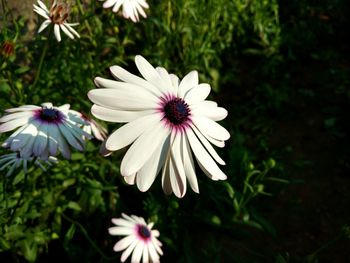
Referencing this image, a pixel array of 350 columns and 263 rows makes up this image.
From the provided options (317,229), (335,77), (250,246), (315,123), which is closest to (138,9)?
(250,246)

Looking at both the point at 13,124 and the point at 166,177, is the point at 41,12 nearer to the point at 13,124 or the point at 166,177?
the point at 13,124

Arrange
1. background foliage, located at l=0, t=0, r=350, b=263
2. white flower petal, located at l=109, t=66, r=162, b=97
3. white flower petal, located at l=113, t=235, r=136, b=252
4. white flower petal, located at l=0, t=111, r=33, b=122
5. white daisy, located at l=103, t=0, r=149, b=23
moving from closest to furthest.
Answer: white flower petal, located at l=109, t=66, r=162, b=97, white flower petal, located at l=0, t=111, r=33, b=122, white flower petal, located at l=113, t=235, r=136, b=252, white daisy, located at l=103, t=0, r=149, b=23, background foliage, located at l=0, t=0, r=350, b=263

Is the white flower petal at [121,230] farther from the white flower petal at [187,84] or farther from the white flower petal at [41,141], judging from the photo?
the white flower petal at [187,84]

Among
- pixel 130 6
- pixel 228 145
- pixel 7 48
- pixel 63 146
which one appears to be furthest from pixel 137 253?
pixel 228 145

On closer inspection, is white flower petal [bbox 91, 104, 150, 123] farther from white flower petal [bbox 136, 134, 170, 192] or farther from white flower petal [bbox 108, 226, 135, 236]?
white flower petal [bbox 108, 226, 135, 236]

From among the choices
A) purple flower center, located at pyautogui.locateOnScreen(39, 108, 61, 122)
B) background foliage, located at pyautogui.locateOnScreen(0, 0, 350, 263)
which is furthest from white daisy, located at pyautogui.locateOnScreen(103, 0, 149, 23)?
purple flower center, located at pyautogui.locateOnScreen(39, 108, 61, 122)

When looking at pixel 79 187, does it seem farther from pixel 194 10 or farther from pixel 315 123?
pixel 315 123
